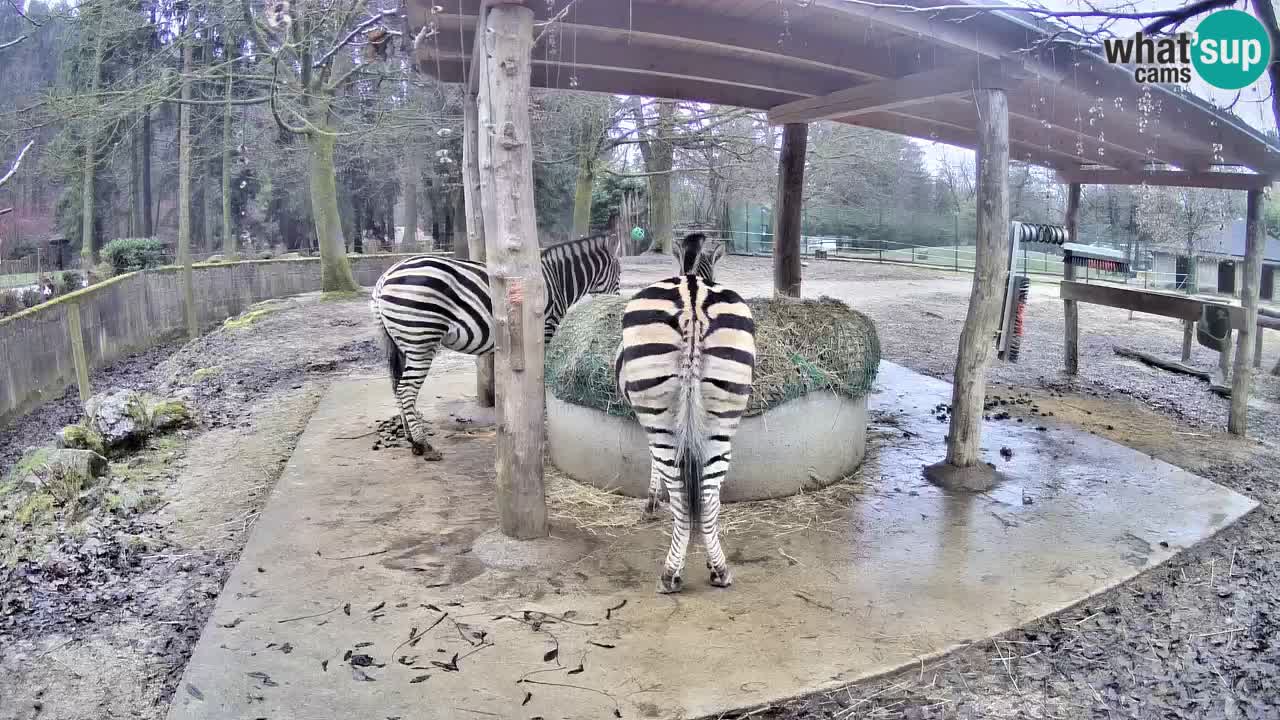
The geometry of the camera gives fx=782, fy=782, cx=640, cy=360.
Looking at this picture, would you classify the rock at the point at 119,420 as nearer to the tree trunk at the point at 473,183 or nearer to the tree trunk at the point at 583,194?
the tree trunk at the point at 473,183

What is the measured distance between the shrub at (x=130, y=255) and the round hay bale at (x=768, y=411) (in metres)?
16.0

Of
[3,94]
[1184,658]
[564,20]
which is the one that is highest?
[3,94]

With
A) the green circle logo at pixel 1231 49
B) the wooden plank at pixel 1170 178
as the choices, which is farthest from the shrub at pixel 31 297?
the wooden plank at pixel 1170 178

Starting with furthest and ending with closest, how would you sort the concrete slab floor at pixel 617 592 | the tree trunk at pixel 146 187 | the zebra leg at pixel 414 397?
the tree trunk at pixel 146 187 < the zebra leg at pixel 414 397 < the concrete slab floor at pixel 617 592

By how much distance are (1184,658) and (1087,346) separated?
930cm

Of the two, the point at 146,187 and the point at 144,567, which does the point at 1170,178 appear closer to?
the point at 144,567

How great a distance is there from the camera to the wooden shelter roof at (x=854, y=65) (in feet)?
16.2

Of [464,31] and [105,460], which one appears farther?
[105,460]

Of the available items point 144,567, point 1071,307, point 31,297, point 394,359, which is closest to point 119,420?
point 394,359

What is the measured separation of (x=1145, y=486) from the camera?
5457 millimetres

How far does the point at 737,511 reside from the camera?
16.5 feet

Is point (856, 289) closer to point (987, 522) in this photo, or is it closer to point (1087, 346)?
point (1087, 346)

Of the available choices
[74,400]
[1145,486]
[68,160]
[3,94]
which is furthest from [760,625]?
[3,94]

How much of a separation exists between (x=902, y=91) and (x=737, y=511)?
353 centimetres
